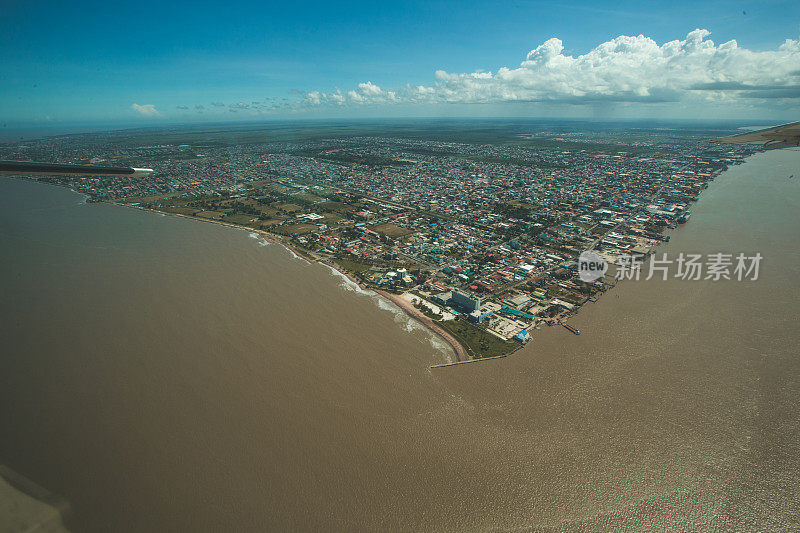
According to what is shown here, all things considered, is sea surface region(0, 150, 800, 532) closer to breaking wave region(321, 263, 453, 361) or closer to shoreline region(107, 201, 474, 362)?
breaking wave region(321, 263, 453, 361)

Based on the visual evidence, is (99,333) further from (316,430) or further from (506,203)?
(506,203)

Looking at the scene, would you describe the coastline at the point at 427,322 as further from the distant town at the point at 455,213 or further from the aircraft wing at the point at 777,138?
the aircraft wing at the point at 777,138

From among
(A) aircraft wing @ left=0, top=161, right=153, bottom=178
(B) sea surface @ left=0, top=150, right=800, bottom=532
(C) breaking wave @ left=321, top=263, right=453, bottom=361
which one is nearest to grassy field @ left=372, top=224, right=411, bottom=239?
(C) breaking wave @ left=321, top=263, right=453, bottom=361

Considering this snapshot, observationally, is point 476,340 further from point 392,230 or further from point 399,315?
point 392,230

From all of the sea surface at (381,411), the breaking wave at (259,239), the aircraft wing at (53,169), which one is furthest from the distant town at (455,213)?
the aircraft wing at (53,169)

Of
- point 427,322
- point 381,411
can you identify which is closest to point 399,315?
point 427,322
